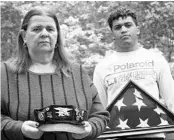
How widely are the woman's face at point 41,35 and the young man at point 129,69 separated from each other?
39.2 inches

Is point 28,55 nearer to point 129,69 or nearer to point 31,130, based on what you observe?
point 31,130

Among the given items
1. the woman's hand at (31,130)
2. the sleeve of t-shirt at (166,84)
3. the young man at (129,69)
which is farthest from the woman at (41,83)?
the sleeve of t-shirt at (166,84)

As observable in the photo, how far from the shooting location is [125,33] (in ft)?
9.66

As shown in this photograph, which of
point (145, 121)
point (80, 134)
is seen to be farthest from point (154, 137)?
point (80, 134)

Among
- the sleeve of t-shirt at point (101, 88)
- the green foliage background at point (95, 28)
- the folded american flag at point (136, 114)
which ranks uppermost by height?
the green foliage background at point (95, 28)

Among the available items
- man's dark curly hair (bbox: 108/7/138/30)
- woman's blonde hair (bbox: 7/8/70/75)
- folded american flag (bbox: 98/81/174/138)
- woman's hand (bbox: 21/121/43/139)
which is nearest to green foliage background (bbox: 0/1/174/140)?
man's dark curly hair (bbox: 108/7/138/30)

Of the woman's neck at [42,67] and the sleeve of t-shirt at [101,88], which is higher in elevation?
the woman's neck at [42,67]

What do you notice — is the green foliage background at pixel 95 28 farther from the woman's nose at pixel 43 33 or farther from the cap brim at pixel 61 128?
the cap brim at pixel 61 128

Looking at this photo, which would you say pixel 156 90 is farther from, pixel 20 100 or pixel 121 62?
pixel 20 100

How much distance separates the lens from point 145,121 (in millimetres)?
2551

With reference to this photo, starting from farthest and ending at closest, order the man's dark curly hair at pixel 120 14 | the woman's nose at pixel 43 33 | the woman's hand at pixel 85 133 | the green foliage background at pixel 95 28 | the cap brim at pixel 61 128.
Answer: the green foliage background at pixel 95 28
the man's dark curly hair at pixel 120 14
the woman's nose at pixel 43 33
the woman's hand at pixel 85 133
the cap brim at pixel 61 128

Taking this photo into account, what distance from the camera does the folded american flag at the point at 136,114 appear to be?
2.52 m

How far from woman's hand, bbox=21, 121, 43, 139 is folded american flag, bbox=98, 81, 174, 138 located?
0.98 meters

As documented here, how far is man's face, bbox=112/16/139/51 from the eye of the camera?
2.95 metres
